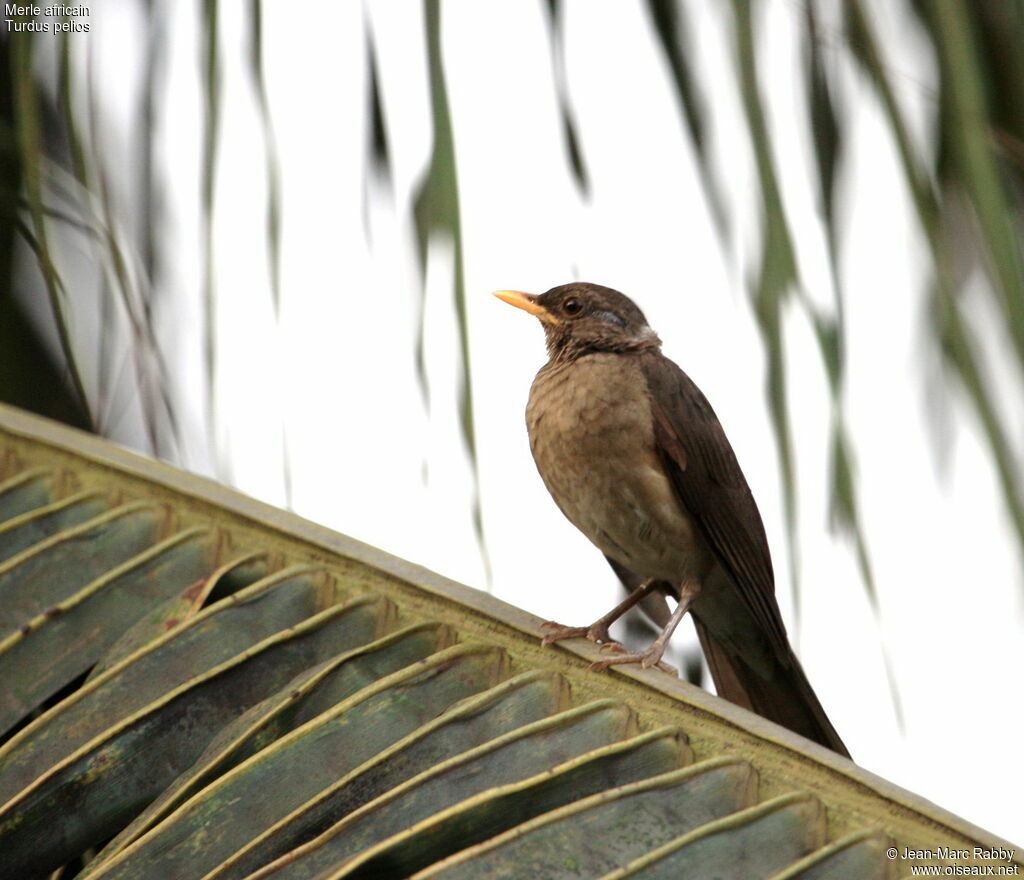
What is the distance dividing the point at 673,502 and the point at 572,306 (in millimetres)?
870

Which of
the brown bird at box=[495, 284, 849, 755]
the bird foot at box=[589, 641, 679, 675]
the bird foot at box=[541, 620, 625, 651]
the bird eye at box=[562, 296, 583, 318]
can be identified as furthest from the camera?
the bird eye at box=[562, 296, 583, 318]

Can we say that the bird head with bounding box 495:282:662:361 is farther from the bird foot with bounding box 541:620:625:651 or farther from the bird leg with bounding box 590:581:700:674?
the bird foot with bounding box 541:620:625:651

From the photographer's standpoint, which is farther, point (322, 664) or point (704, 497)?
point (704, 497)

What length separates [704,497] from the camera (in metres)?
3.73

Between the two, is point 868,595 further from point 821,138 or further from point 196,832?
point 196,832

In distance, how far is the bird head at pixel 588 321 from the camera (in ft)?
13.6

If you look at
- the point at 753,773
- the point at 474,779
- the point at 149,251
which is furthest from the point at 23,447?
the point at 753,773

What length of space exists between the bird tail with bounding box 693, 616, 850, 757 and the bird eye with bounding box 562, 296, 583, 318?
122cm

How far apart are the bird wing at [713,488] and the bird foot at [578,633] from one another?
0.43m

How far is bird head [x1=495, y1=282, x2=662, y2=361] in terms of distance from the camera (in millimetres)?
4145

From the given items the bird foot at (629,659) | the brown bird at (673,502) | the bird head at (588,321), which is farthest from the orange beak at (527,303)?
the bird foot at (629,659)

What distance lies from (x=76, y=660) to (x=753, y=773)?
4.02ft

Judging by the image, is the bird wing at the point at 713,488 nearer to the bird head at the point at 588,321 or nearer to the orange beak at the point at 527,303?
the bird head at the point at 588,321

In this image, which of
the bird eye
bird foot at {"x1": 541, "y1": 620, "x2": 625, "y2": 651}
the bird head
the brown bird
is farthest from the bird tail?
the bird eye
